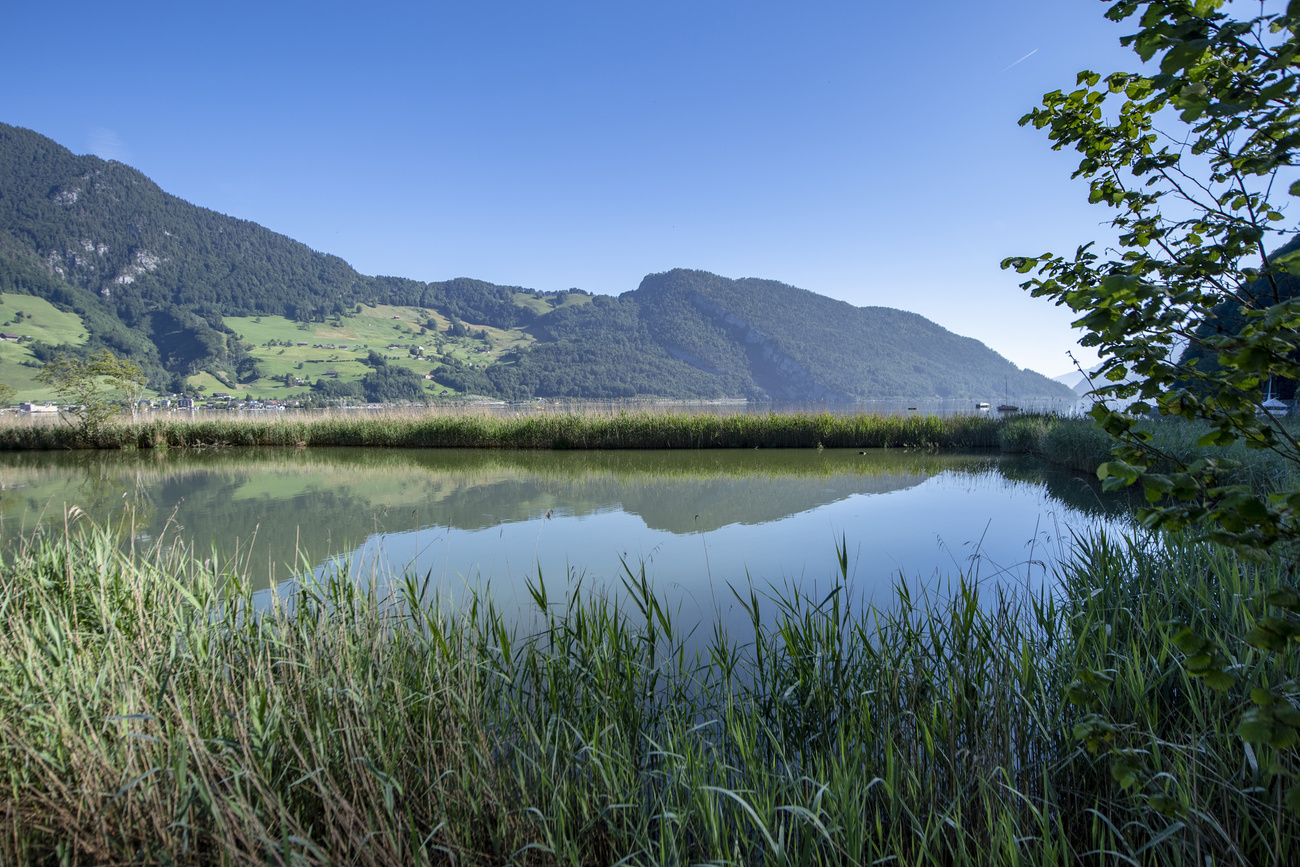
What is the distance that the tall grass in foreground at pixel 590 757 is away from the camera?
153cm

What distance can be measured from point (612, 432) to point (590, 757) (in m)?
15.0

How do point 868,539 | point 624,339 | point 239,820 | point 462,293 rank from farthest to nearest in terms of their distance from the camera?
point 462,293 < point 624,339 < point 868,539 < point 239,820

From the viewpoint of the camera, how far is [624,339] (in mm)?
97000

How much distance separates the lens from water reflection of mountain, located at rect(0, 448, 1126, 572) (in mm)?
7012

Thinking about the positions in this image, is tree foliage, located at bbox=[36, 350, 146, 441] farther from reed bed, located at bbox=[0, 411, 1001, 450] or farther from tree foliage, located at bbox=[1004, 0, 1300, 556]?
tree foliage, located at bbox=[1004, 0, 1300, 556]

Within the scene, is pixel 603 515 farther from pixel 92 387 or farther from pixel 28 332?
pixel 28 332

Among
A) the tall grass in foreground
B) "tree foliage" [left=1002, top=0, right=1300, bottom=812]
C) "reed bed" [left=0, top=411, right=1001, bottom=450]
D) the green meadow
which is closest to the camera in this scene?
"tree foliage" [left=1002, top=0, right=1300, bottom=812]

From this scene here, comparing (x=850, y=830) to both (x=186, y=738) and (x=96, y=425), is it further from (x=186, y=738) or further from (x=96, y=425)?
(x=96, y=425)

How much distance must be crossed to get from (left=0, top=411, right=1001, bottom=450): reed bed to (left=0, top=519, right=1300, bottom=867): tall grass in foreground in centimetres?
1396

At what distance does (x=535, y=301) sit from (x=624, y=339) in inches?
1871

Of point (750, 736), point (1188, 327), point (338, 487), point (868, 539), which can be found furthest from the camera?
point (338, 487)

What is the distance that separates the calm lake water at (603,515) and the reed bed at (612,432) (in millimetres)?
2147

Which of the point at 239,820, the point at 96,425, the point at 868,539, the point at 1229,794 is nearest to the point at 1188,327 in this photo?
the point at 1229,794

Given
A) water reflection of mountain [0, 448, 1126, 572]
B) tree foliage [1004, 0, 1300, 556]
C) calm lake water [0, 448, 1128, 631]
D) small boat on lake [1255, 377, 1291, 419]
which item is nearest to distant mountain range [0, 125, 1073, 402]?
water reflection of mountain [0, 448, 1126, 572]
